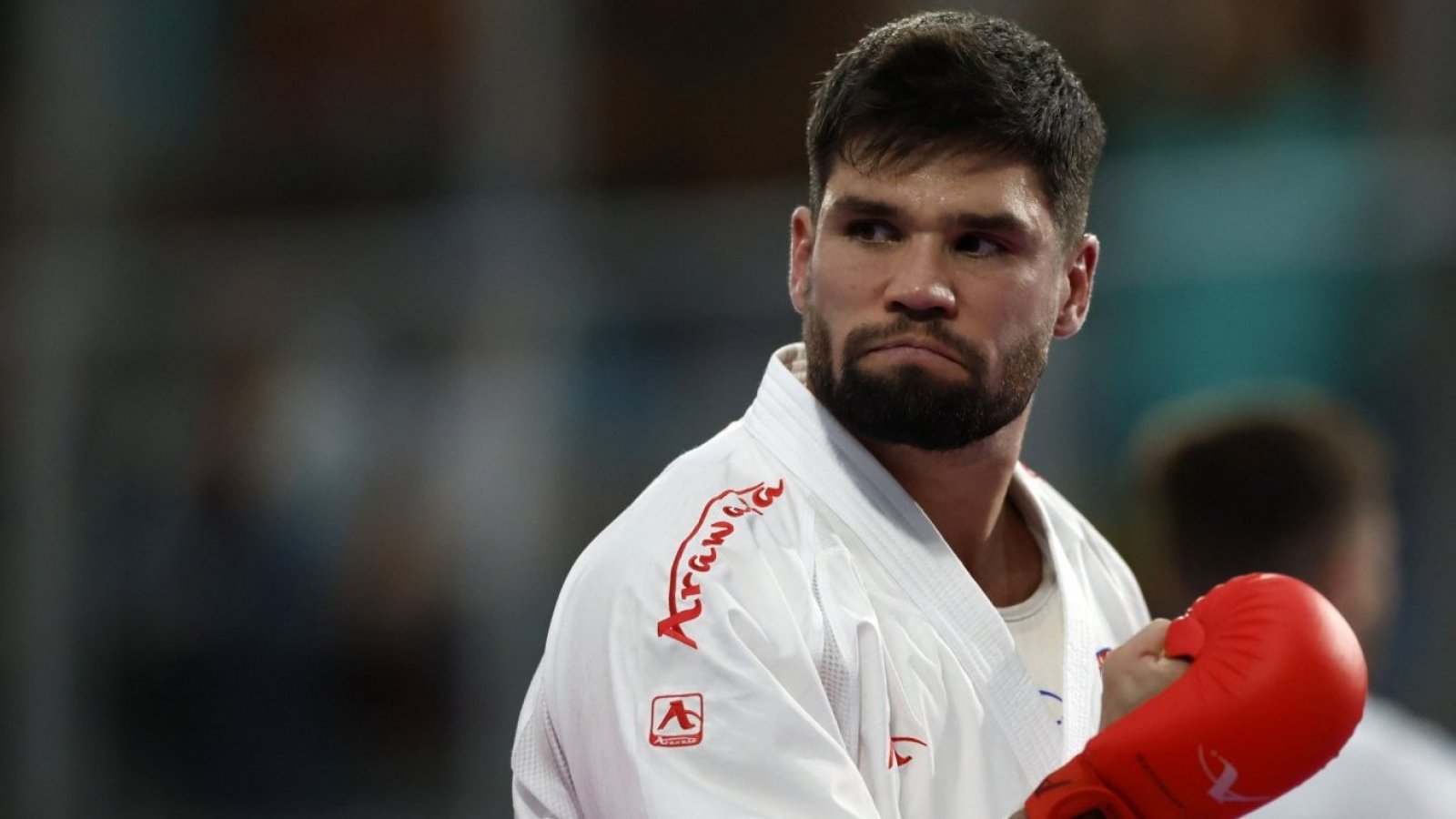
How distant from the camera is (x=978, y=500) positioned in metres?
3.14

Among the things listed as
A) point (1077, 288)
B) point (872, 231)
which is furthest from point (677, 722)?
point (1077, 288)

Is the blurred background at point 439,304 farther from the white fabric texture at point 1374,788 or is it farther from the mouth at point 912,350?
the mouth at point 912,350

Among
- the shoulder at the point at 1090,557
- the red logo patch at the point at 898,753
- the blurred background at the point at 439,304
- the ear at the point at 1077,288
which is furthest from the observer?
the blurred background at the point at 439,304

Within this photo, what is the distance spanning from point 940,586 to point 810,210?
68 cm

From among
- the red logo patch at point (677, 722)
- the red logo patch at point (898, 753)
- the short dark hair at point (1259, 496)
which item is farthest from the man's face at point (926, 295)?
the short dark hair at point (1259, 496)

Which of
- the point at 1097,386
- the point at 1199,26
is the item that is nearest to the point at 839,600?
the point at 1097,386

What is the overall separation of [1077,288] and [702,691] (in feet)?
3.85

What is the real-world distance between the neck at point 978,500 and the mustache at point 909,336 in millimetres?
184

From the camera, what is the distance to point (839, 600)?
2668 mm

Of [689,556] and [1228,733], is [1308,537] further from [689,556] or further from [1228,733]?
[689,556]

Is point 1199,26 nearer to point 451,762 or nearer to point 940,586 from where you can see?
point 451,762

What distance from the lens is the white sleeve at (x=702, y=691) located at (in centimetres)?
246

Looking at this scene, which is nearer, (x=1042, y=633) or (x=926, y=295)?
(x=926, y=295)

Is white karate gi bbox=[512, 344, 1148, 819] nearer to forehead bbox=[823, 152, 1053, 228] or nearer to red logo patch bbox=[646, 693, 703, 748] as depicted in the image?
red logo patch bbox=[646, 693, 703, 748]
